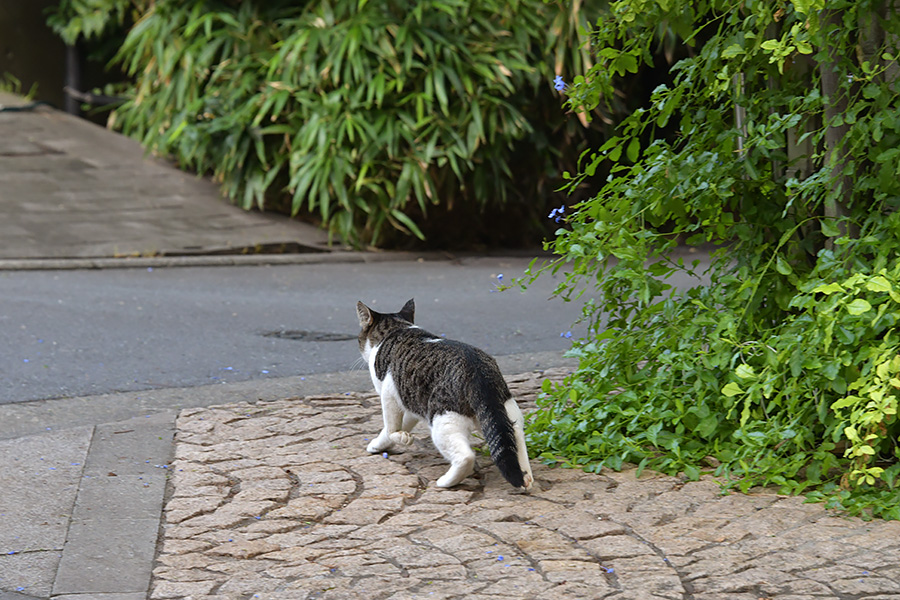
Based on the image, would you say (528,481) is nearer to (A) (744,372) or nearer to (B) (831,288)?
(A) (744,372)

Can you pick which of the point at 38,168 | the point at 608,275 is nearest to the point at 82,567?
the point at 608,275

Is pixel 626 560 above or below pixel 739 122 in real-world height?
below

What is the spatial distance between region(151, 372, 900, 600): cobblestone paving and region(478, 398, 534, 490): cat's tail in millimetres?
89

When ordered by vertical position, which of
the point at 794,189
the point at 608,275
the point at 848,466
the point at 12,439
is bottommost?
the point at 12,439

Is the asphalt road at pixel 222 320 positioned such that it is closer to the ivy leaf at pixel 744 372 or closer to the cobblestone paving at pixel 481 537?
the cobblestone paving at pixel 481 537

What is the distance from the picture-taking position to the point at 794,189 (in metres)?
3.69

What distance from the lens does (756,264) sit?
3771 mm

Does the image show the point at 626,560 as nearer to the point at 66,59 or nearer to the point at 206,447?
the point at 206,447

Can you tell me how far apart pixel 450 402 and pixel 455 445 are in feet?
0.46

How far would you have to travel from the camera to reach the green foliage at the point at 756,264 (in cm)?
327

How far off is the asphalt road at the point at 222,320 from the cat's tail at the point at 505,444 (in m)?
1.59

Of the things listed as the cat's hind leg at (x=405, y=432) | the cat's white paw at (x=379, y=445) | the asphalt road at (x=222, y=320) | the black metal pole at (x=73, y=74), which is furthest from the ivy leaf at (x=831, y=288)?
the black metal pole at (x=73, y=74)

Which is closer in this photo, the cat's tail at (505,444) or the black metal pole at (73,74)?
the cat's tail at (505,444)

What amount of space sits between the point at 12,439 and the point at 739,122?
9.94ft
